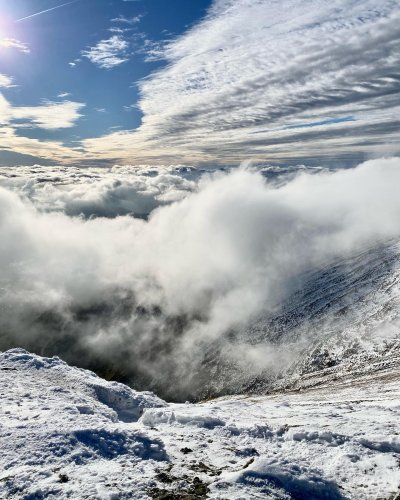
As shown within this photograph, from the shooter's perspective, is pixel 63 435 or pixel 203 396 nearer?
pixel 63 435

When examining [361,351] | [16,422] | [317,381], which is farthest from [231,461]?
[361,351]

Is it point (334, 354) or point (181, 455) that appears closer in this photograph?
point (181, 455)

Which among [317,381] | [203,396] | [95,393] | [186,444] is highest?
[186,444]

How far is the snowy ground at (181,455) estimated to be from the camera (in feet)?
73.6

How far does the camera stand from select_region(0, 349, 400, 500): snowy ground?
73.6 feet

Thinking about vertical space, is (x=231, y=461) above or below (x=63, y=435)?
below

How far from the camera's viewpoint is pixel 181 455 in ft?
90.0

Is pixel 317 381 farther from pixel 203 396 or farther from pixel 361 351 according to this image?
pixel 203 396

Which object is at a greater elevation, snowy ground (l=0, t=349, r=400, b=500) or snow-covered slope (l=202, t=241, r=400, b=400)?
snowy ground (l=0, t=349, r=400, b=500)

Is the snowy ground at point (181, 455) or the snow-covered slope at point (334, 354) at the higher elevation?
the snowy ground at point (181, 455)

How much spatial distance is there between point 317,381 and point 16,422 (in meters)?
140

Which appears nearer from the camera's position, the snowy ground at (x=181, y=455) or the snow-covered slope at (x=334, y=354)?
the snowy ground at (x=181, y=455)

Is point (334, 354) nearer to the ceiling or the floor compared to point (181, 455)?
nearer to the floor

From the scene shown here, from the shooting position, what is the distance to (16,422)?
101 feet
